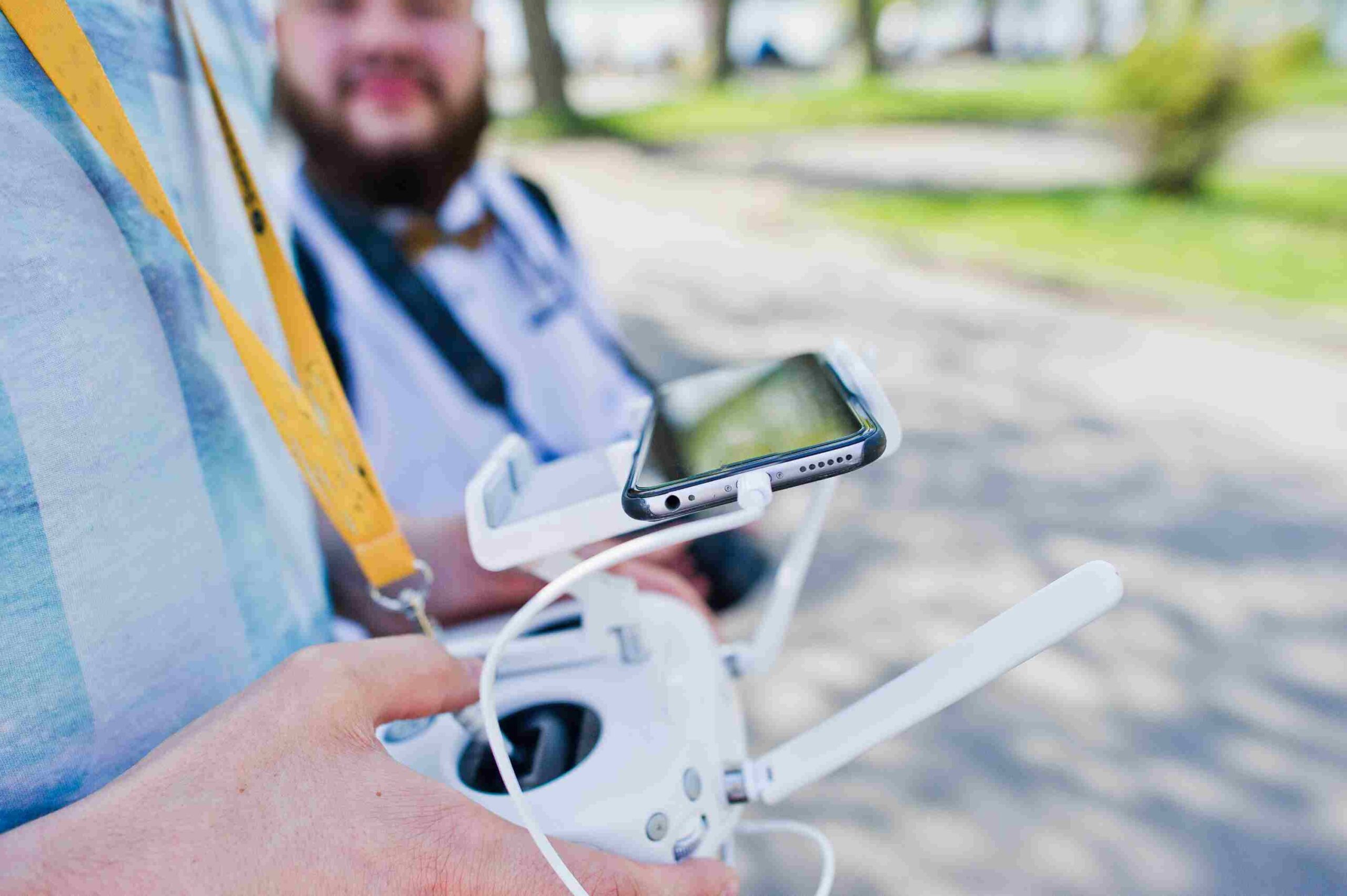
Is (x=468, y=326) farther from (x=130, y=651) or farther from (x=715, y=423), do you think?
(x=130, y=651)

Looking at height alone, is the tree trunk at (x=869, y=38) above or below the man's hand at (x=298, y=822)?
below

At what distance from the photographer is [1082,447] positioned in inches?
140

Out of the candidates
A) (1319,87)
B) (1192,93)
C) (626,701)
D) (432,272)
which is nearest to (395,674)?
(626,701)

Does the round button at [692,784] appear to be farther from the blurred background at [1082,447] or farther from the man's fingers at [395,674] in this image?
the blurred background at [1082,447]

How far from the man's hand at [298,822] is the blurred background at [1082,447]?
144 cm

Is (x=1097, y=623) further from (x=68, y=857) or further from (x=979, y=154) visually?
(x=979, y=154)

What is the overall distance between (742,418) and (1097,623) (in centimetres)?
219

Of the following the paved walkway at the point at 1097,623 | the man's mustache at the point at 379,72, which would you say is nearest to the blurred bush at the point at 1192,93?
the paved walkway at the point at 1097,623

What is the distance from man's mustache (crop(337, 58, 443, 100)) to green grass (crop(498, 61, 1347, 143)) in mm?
11366

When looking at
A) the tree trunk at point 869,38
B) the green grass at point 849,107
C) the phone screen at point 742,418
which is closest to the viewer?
the phone screen at point 742,418

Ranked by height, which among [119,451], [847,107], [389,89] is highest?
[389,89]

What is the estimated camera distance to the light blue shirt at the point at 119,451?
0.62m

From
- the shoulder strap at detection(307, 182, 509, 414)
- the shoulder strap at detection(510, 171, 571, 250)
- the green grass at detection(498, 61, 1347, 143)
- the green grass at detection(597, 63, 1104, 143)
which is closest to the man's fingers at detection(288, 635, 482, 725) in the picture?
the shoulder strap at detection(307, 182, 509, 414)

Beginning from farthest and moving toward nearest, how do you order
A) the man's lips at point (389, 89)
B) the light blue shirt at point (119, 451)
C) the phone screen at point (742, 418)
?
the man's lips at point (389, 89) < the phone screen at point (742, 418) < the light blue shirt at point (119, 451)
